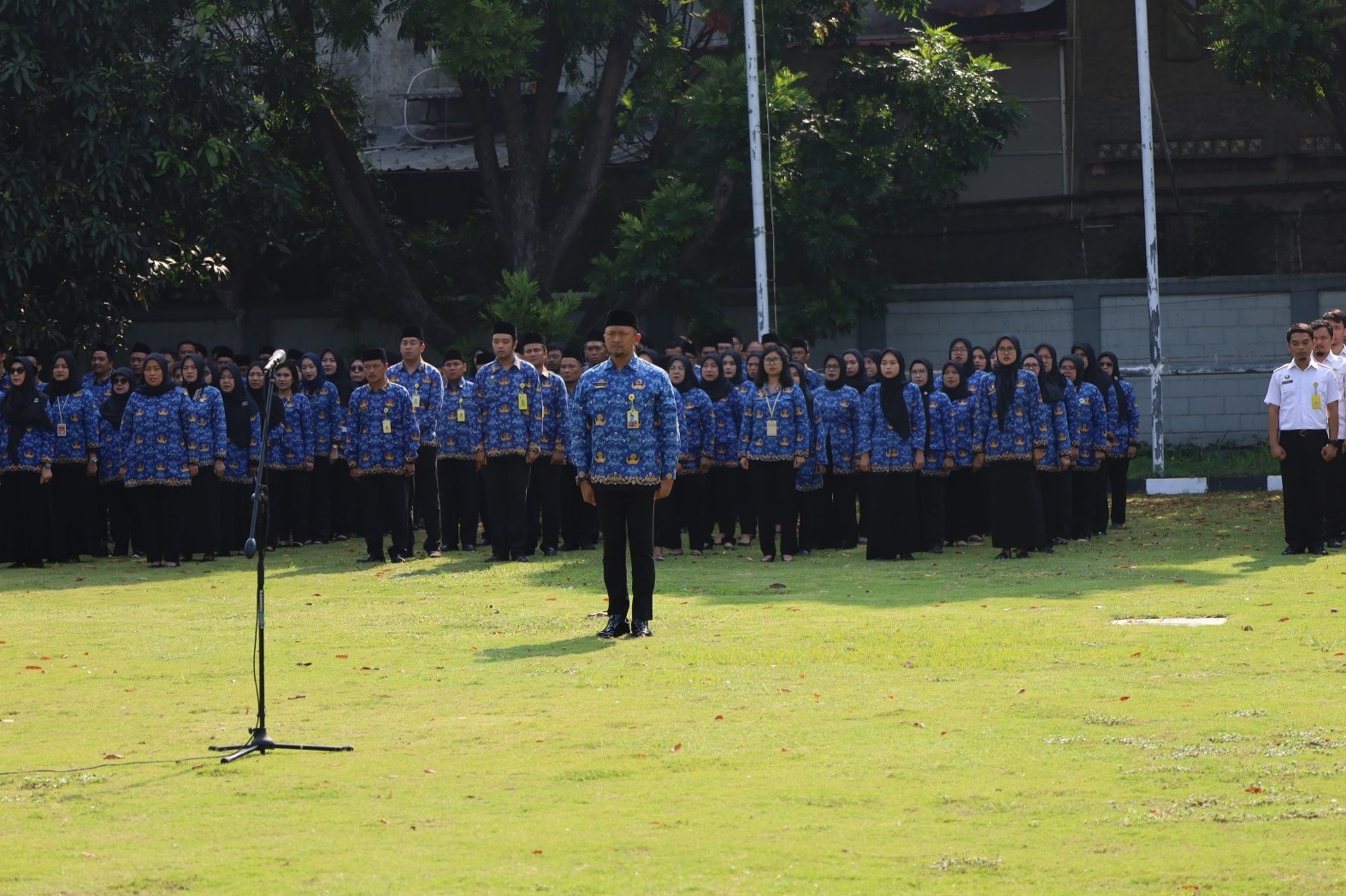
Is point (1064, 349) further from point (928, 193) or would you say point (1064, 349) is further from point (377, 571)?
point (377, 571)

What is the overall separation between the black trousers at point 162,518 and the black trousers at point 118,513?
4.17ft

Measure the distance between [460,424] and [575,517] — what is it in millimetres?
1457

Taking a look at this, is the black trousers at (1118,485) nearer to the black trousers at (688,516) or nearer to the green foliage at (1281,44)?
the black trousers at (688,516)

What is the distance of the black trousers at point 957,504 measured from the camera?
1752cm

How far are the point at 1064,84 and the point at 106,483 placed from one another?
668 inches

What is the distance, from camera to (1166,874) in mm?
5441

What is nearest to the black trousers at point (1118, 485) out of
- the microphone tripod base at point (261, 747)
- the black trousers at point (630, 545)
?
the black trousers at point (630, 545)

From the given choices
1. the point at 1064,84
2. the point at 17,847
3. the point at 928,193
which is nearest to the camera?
the point at 17,847

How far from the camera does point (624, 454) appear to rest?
10.9 m

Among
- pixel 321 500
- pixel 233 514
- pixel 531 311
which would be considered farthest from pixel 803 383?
pixel 531 311

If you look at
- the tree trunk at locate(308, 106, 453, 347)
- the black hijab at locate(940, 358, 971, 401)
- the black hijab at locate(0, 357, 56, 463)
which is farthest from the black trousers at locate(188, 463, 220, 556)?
the tree trunk at locate(308, 106, 453, 347)

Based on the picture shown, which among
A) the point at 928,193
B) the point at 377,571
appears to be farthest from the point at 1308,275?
the point at 377,571

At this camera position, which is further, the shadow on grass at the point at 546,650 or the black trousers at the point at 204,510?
the black trousers at the point at 204,510

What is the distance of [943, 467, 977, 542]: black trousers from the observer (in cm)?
1752
